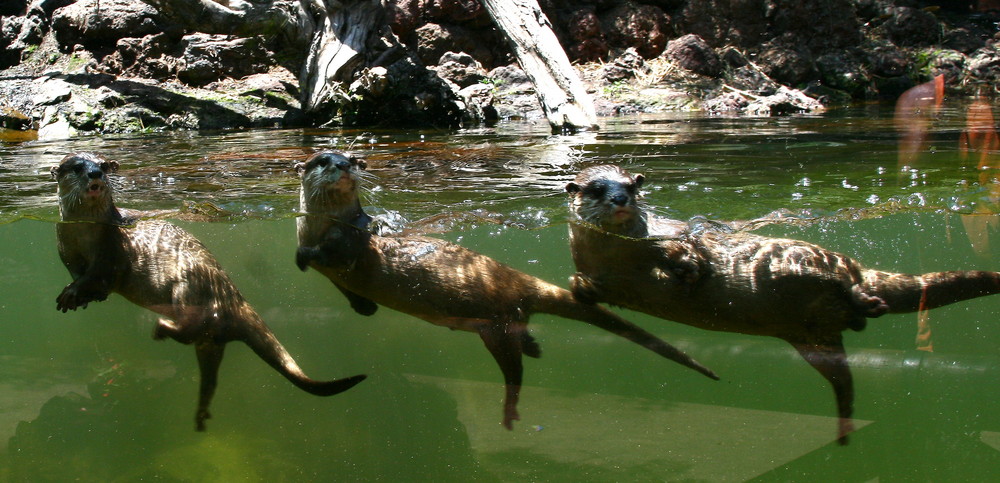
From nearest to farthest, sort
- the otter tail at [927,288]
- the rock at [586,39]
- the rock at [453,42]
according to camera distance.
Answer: the otter tail at [927,288] → the rock at [453,42] → the rock at [586,39]

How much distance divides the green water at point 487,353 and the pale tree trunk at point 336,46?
108 cm

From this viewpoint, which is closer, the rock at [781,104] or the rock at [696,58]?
the rock at [781,104]

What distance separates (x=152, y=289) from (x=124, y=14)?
7620mm

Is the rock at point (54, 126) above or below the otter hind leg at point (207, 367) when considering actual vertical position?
above

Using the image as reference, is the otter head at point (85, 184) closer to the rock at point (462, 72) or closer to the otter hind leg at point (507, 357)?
the otter hind leg at point (507, 357)

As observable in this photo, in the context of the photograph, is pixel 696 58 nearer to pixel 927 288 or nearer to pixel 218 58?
pixel 218 58

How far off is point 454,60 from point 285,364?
7147 mm

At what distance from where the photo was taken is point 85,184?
4.23 metres

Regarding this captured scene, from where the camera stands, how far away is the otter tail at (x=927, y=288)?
4207mm

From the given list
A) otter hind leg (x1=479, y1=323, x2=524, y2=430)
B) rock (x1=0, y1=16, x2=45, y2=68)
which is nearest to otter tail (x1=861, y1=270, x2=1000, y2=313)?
otter hind leg (x1=479, y1=323, x2=524, y2=430)

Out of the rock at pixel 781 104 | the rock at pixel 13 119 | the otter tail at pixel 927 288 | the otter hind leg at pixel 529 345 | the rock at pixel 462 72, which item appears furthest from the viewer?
the rock at pixel 462 72

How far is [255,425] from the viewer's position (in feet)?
21.5

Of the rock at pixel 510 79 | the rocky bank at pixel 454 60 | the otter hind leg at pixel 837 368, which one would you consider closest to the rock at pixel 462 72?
the rocky bank at pixel 454 60

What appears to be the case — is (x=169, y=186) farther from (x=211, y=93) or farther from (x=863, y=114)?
(x=863, y=114)
